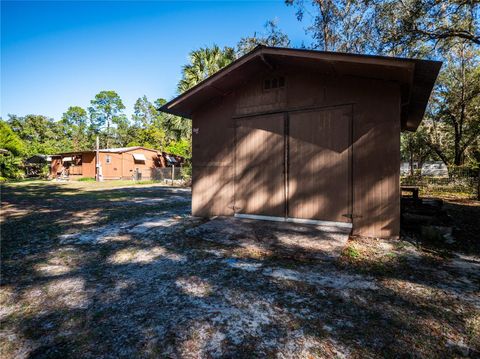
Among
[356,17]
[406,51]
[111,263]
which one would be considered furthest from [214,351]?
[356,17]

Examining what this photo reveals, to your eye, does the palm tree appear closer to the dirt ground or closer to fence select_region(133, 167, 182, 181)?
fence select_region(133, 167, 182, 181)

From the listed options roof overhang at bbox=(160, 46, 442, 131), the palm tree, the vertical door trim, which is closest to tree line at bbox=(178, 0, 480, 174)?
the palm tree

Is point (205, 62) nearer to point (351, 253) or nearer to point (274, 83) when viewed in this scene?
point (274, 83)

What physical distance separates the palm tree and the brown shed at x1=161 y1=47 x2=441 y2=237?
11.3 meters

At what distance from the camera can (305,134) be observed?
5.80 m

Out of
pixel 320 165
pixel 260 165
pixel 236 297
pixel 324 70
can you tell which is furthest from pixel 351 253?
pixel 324 70

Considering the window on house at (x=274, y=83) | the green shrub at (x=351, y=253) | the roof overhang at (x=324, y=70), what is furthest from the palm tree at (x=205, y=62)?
the green shrub at (x=351, y=253)

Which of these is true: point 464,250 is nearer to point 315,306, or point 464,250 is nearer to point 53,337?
point 315,306

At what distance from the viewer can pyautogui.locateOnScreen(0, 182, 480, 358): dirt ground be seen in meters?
2.14

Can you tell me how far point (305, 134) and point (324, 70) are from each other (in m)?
1.39

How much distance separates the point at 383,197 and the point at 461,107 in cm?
1920

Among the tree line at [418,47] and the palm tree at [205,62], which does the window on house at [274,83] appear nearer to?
the tree line at [418,47]

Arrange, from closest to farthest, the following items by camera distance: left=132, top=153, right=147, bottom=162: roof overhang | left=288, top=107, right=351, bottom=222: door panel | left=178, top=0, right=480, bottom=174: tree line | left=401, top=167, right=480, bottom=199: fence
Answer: left=288, top=107, right=351, bottom=222: door panel → left=178, top=0, right=480, bottom=174: tree line → left=401, top=167, right=480, bottom=199: fence → left=132, top=153, right=147, bottom=162: roof overhang

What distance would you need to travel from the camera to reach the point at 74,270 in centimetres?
377
